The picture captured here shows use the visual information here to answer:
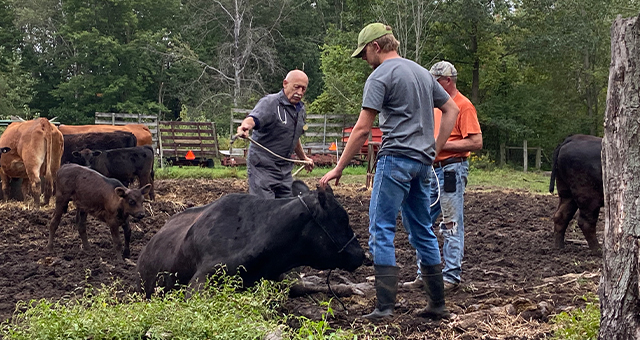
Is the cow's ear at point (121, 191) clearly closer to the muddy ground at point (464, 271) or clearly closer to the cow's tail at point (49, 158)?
the muddy ground at point (464, 271)

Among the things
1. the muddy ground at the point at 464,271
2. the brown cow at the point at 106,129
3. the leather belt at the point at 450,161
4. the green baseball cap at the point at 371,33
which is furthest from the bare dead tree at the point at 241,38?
the green baseball cap at the point at 371,33

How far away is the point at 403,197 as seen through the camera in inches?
204

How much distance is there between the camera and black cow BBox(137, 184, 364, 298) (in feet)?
17.5

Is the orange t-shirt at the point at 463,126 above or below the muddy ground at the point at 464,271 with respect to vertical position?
above

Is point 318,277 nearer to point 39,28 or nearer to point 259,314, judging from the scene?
point 259,314

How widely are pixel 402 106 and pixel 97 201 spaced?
5607 mm

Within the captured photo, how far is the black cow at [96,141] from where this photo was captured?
1622 cm

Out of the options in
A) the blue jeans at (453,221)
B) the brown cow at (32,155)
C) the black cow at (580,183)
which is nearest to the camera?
the blue jeans at (453,221)

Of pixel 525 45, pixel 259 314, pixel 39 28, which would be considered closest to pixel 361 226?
pixel 259 314

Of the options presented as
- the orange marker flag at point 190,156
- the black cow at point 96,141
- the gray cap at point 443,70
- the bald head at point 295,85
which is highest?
the gray cap at point 443,70

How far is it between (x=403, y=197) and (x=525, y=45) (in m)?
24.7

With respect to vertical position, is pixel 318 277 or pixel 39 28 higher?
pixel 39 28

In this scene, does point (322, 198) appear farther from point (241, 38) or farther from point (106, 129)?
point (241, 38)

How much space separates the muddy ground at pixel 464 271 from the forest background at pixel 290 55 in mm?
16827
